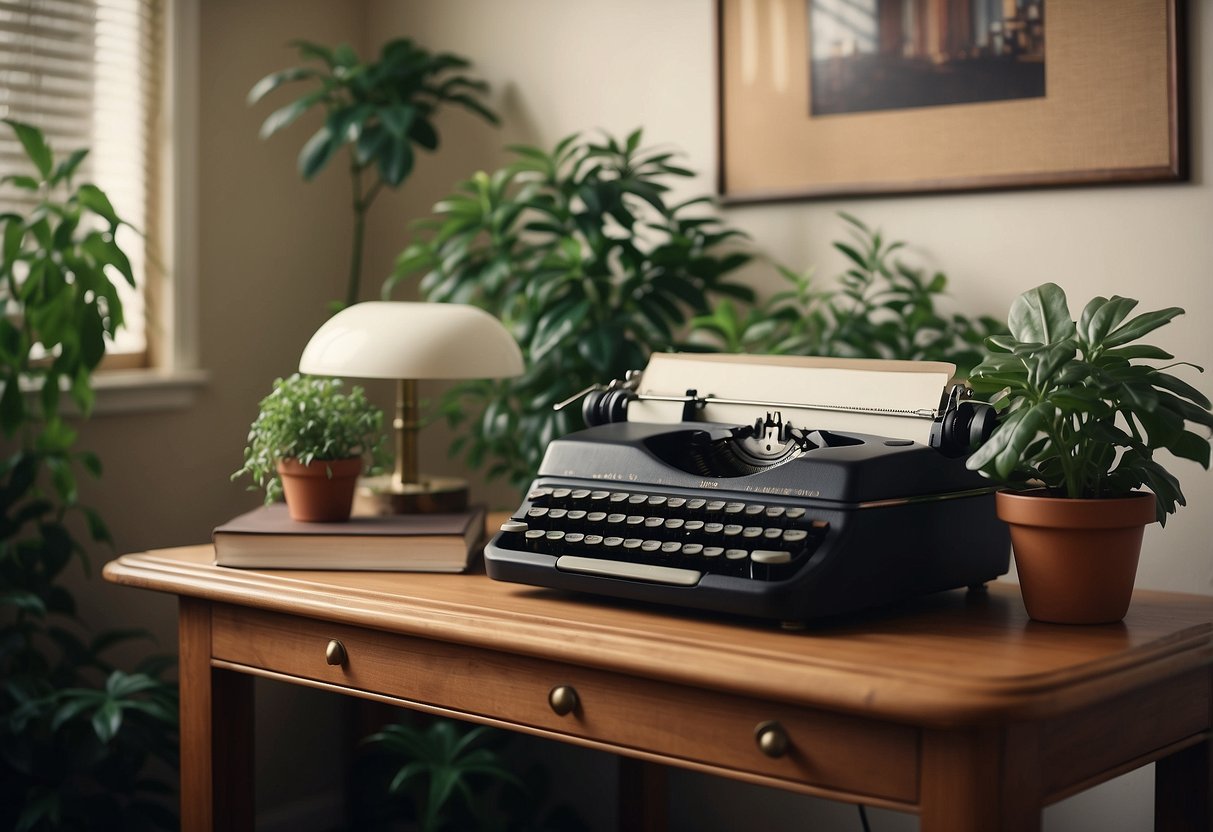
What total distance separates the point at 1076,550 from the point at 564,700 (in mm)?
558

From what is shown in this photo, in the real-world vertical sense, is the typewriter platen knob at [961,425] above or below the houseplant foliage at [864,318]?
below

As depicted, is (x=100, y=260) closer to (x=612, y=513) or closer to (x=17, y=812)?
(x=17, y=812)

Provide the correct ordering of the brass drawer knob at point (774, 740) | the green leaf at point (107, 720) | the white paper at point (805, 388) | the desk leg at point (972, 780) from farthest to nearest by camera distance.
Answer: the green leaf at point (107, 720) → the white paper at point (805, 388) → the brass drawer knob at point (774, 740) → the desk leg at point (972, 780)

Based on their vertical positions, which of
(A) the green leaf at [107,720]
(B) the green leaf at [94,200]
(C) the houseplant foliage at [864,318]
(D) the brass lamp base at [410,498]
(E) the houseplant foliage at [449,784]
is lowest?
(E) the houseplant foliage at [449,784]

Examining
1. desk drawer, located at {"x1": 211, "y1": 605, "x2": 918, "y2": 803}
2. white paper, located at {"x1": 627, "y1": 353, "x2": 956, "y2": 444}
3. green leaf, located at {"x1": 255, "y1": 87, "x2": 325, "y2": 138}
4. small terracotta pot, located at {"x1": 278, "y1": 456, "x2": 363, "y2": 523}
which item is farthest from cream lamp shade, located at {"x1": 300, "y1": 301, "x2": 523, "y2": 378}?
green leaf, located at {"x1": 255, "y1": 87, "x2": 325, "y2": 138}

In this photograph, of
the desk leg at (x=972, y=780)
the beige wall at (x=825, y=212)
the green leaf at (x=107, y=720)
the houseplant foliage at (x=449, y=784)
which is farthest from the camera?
the houseplant foliage at (x=449, y=784)

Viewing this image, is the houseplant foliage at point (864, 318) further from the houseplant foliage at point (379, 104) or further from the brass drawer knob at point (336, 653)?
the brass drawer knob at point (336, 653)

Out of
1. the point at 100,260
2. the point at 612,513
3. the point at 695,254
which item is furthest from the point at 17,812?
the point at 695,254

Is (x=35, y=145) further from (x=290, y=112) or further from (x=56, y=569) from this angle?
(x=56, y=569)

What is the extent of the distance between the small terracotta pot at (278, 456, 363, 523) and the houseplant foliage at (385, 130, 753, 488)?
0.47 meters

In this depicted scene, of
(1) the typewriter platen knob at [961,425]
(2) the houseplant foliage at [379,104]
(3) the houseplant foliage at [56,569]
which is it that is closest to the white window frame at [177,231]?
(2) the houseplant foliage at [379,104]

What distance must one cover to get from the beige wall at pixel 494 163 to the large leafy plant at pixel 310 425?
0.80 meters

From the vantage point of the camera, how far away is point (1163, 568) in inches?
76.2

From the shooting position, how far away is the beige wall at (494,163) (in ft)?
6.29
